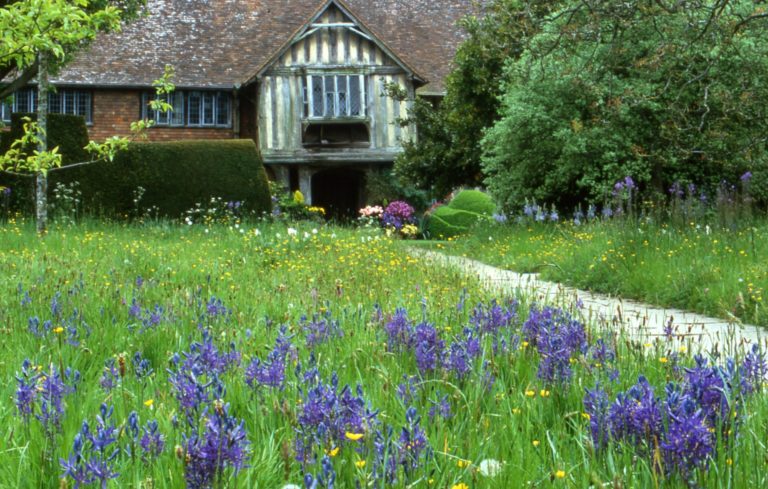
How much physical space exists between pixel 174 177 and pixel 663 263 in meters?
14.0

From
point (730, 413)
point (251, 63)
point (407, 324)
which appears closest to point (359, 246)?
point (407, 324)

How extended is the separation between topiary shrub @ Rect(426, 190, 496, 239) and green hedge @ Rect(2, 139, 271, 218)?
14.9 ft

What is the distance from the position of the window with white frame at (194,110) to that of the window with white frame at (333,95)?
3.55m

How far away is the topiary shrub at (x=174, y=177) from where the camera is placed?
62.3 ft

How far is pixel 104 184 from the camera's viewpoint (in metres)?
19.1

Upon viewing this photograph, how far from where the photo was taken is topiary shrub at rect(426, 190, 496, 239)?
856 inches

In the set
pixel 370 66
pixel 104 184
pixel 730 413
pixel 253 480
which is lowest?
pixel 253 480

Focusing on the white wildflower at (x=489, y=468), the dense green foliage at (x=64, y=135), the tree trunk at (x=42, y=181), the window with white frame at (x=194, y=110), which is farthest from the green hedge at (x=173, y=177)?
the white wildflower at (x=489, y=468)

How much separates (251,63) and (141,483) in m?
Result: 28.9

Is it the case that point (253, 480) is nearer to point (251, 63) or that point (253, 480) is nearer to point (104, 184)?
point (104, 184)

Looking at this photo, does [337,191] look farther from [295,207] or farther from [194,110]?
[295,207]

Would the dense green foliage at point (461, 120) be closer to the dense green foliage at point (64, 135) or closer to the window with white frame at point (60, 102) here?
the dense green foliage at point (64, 135)

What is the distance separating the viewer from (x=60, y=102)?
28.3 metres

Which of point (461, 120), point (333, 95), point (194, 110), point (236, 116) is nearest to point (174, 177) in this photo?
point (461, 120)
